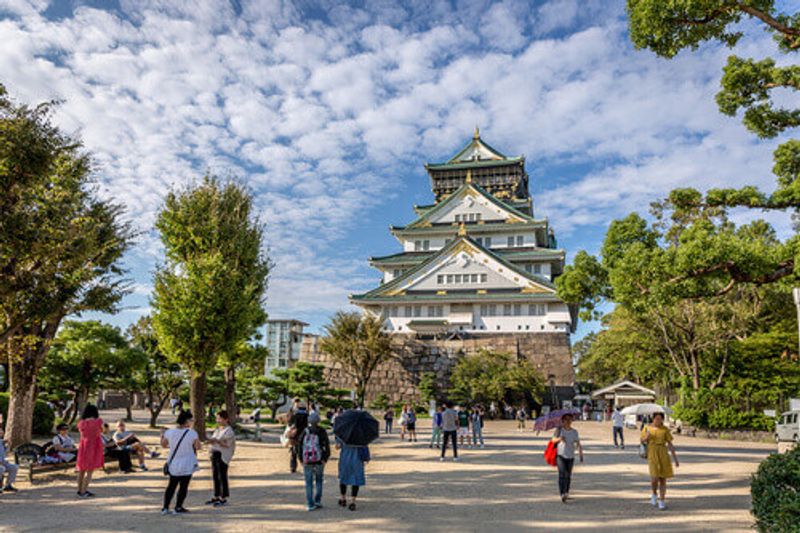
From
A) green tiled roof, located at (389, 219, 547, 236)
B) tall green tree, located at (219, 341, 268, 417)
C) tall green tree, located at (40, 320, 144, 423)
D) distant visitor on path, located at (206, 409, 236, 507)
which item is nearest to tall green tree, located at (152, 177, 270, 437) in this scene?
tall green tree, located at (219, 341, 268, 417)

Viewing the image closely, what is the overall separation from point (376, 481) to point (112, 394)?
42.1 metres

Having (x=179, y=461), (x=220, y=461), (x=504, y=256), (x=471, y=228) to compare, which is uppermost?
(x=471, y=228)

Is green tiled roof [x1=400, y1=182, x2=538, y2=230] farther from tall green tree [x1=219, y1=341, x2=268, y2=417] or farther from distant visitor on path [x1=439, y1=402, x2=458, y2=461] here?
distant visitor on path [x1=439, y1=402, x2=458, y2=461]

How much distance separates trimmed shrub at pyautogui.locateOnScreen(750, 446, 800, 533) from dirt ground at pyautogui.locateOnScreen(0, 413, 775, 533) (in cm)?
140

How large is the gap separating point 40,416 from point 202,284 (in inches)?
313

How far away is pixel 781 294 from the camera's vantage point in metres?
30.7

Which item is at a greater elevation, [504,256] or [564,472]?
[504,256]

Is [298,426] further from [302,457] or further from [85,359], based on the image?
[85,359]

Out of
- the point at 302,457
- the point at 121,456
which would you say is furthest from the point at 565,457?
the point at 121,456

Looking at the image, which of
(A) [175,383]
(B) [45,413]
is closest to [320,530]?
(B) [45,413]

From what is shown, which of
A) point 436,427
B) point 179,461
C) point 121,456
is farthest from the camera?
point 436,427

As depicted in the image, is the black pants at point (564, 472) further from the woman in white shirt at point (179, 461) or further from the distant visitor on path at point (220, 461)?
the woman in white shirt at point (179, 461)

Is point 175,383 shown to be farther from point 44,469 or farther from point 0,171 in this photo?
point 0,171

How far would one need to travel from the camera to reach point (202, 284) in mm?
15992
